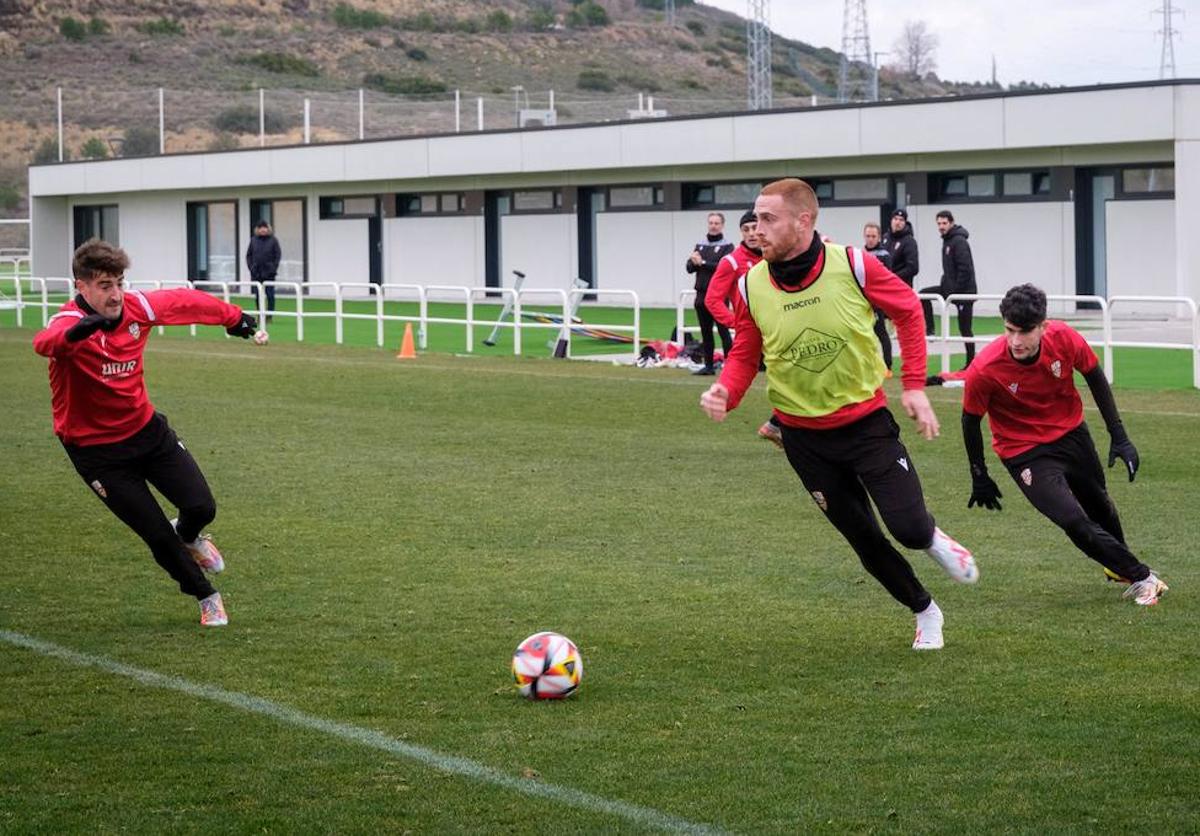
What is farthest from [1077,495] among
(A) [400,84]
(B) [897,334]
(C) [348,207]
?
(A) [400,84]

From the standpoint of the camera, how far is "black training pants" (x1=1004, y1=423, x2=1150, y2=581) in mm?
8531

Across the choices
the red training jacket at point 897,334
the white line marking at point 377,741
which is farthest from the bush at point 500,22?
the red training jacket at point 897,334

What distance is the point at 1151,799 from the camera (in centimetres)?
545

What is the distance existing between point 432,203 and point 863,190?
1307 cm

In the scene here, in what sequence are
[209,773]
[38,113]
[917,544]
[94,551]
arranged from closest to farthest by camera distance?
[209,773]
[917,544]
[94,551]
[38,113]

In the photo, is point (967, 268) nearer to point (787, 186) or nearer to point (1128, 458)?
point (1128, 458)

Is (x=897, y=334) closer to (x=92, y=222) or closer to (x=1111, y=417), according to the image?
(x=1111, y=417)

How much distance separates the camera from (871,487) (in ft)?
24.5

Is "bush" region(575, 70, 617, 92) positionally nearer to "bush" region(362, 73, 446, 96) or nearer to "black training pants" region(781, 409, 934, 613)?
"bush" region(362, 73, 446, 96)

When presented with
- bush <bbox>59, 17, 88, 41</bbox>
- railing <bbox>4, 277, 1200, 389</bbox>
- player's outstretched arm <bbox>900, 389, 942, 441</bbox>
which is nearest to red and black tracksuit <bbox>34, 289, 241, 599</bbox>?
player's outstretched arm <bbox>900, 389, 942, 441</bbox>

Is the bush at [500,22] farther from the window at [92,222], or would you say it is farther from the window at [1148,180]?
the window at [1148,180]

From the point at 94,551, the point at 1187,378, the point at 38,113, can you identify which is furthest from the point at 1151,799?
the point at 38,113

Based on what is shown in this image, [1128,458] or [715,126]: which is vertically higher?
[715,126]

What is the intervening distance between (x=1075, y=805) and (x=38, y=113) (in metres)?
90.8
